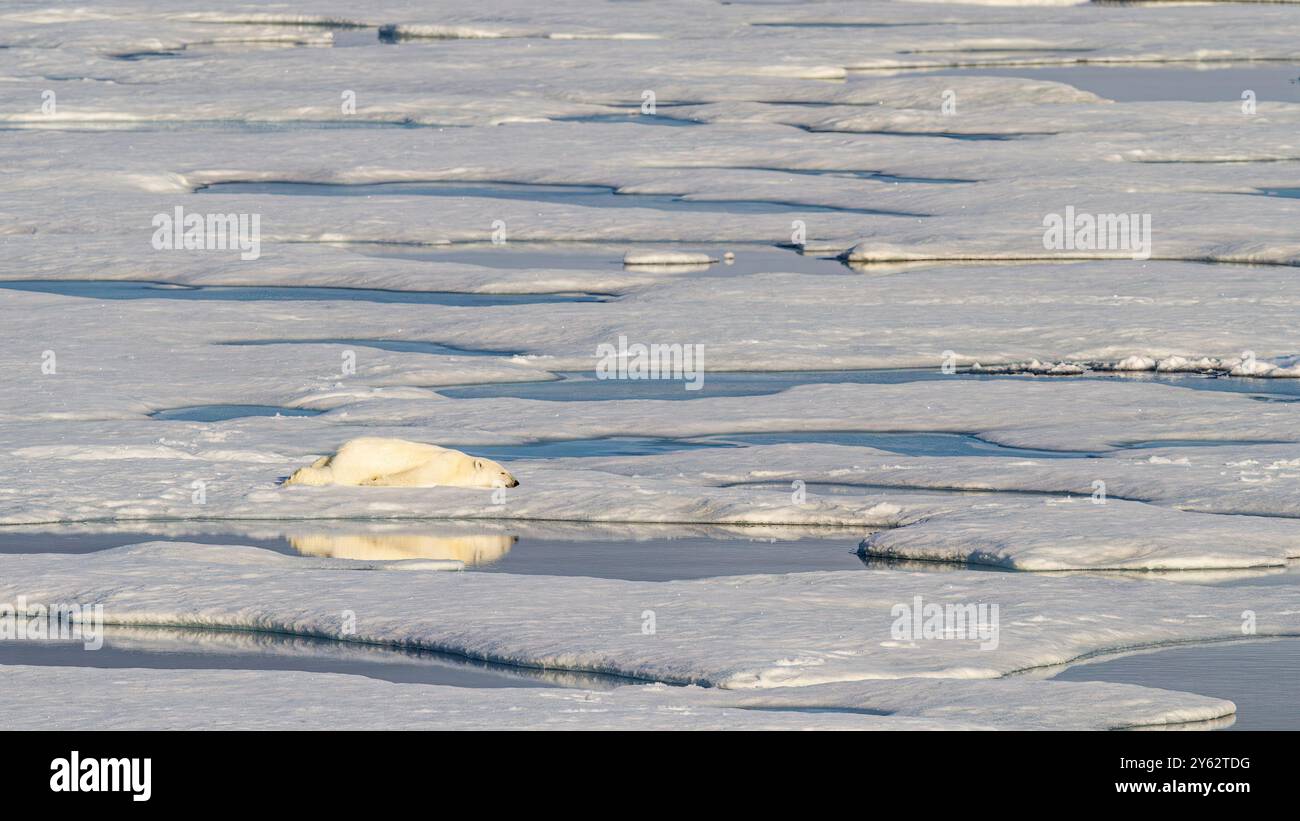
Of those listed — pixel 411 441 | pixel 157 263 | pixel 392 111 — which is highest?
pixel 392 111

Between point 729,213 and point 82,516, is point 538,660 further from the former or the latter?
point 729,213

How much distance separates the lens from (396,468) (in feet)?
27.8

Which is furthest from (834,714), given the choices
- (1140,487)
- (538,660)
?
(1140,487)

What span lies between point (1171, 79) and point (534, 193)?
7749 mm

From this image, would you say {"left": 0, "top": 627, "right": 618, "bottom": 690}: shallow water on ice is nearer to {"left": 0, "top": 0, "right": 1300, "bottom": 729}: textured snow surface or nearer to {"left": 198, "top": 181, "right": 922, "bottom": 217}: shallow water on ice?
{"left": 0, "top": 0, "right": 1300, "bottom": 729}: textured snow surface

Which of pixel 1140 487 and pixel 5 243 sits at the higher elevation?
pixel 5 243

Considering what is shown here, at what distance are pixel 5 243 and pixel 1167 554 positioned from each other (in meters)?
8.77

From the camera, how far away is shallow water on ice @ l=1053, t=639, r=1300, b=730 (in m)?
5.87

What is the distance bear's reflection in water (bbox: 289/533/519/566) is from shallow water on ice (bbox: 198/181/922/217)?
7330 mm

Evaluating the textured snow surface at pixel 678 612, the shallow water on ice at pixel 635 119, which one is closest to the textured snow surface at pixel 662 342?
the textured snow surface at pixel 678 612

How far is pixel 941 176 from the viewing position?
53.5ft

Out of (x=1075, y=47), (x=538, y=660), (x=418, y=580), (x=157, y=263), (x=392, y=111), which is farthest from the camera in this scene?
(x=1075, y=47)

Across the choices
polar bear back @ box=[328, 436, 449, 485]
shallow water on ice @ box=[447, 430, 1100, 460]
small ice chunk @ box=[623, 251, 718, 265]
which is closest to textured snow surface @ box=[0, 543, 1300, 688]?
polar bear back @ box=[328, 436, 449, 485]

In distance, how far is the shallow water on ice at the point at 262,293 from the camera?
1255 cm
